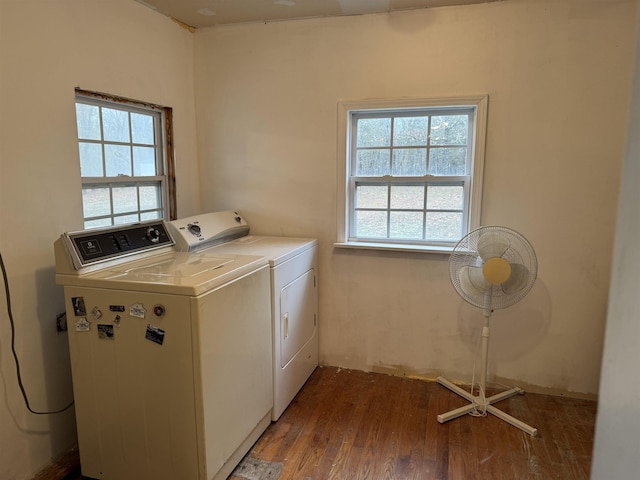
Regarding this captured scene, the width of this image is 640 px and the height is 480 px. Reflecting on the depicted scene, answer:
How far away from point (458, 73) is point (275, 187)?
4.74 feet

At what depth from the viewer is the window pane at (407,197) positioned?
9.52ft

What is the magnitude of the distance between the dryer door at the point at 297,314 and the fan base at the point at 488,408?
97cm

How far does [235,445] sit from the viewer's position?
2.02m

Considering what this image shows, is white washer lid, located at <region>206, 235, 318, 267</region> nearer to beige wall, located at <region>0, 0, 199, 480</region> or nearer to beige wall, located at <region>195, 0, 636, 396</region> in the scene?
beige wall, located at <region>195, 0, 636, 396</region>

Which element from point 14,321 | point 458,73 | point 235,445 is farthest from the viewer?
point 458,73

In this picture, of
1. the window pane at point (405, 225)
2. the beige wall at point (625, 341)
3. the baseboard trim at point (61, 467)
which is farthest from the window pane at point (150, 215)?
the beige wall at point (625, 341)

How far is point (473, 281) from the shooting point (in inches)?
96.9

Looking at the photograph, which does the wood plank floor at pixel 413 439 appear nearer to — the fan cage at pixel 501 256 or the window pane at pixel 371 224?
the fan cage at pixel 501 256

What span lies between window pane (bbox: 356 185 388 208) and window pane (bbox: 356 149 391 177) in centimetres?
9

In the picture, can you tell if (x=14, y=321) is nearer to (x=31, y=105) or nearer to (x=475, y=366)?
(x=31, y=105)

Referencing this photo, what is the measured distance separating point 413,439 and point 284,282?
1.13 meters

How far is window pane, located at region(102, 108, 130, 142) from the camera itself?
2.47m

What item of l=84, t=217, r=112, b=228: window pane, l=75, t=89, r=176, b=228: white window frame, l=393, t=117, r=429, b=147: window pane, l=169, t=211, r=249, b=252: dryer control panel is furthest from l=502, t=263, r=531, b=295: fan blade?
l=84, t=217, r=112, b=228: window pane

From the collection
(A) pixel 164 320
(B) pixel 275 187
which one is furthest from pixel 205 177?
(A) pixel 164 320
